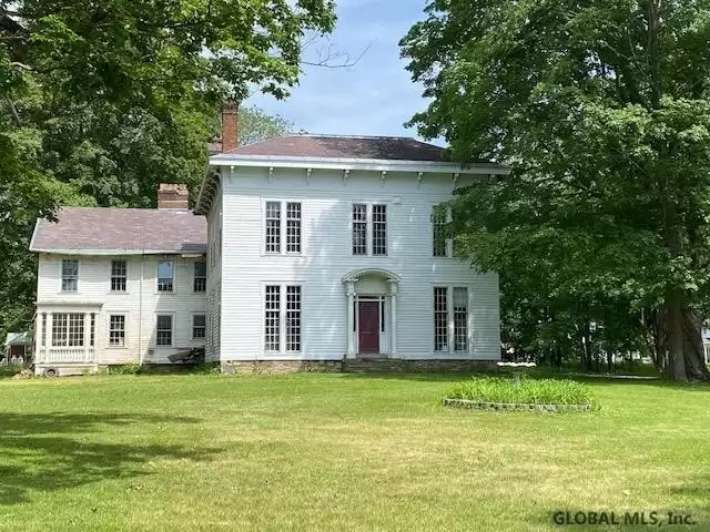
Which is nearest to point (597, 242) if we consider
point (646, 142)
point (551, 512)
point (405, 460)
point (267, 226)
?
point (646, 142)

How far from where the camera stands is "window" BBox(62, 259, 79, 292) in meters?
39.1

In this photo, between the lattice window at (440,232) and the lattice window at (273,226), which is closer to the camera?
the lattice window at (440,232)

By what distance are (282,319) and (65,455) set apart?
73.1 ft

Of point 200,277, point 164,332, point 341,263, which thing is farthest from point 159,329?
point 341,263

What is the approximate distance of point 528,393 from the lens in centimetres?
1501

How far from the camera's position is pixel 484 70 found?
28250 mm

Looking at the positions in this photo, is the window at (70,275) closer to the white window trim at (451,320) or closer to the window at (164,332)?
the window at (164,332)

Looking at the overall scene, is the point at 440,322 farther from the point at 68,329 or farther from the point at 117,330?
the point at 68,329

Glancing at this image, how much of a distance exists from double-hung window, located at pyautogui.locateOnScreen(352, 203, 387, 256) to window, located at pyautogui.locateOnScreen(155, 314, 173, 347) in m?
11.5

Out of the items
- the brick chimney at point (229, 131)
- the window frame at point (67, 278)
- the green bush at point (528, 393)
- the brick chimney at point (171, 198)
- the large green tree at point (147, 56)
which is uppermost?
the brick chimney at point (229, 131)

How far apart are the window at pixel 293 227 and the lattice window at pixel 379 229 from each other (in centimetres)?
296

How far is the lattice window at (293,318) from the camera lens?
107ft

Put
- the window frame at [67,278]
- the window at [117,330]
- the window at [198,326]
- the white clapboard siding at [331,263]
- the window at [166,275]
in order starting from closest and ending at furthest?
the white clapboard siding at [331,263] → the window frame at [67,278] → the window at [117,330] → the window at [198,326] → the window at [166,275]

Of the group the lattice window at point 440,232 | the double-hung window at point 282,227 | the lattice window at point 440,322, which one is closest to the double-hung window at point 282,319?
the double-hung window at point 282,227
